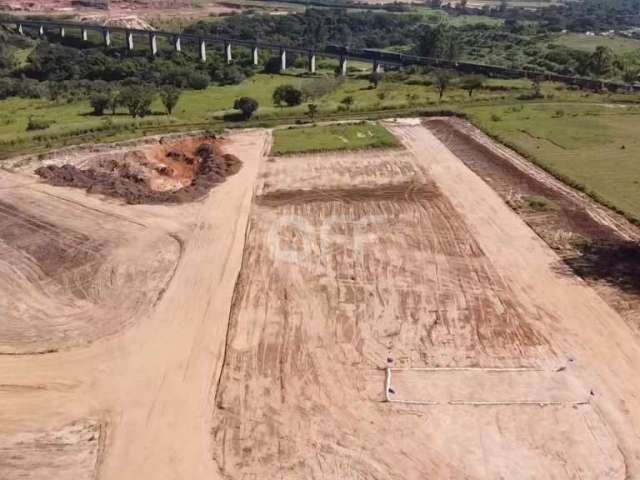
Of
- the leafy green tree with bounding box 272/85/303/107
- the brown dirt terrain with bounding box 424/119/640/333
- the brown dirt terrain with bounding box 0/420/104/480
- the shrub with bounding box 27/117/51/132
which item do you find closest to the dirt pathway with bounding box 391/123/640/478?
the brown dirt terrain with bounding box 424/119/640/333

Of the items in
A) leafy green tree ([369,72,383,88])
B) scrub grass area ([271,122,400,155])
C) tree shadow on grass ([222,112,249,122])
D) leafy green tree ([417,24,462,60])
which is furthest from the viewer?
leafy green tree ([417,24,462,60])

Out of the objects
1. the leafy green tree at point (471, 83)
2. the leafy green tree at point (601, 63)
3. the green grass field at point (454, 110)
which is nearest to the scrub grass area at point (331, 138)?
the green grass field at point (454, 110)

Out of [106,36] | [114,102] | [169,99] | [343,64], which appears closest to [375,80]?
[343,64]

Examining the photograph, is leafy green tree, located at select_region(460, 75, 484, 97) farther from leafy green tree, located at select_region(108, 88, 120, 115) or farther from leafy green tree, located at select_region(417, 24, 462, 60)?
leafy green tree, located at select_region(108, 88, 120, 115)

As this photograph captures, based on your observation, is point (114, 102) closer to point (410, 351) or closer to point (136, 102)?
point (136, 102)

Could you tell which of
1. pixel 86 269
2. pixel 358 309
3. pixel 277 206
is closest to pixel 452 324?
pixel 358 309

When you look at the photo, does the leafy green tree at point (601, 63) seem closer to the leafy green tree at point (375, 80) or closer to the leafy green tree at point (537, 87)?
the leafy green tree at point (537, 87)
